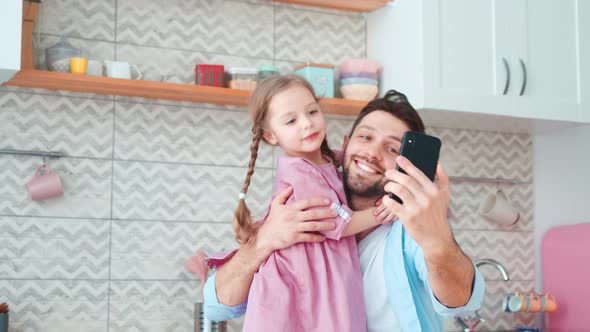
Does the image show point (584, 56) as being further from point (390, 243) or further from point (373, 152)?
point (390, 243)

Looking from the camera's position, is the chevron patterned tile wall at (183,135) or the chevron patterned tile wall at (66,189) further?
the chevron patterned tile wall at (183,135)

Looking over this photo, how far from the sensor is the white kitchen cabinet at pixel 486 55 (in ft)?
9.73

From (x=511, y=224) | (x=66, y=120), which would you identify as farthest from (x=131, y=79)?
(x=511, y=224)

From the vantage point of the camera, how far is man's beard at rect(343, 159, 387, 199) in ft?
6.29

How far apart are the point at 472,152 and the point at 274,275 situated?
1.97 metres

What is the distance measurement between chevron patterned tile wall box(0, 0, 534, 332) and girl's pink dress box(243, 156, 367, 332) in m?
1.18

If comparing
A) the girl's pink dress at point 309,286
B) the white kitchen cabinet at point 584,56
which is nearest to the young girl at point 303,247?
the girl's pink dress at point 309,286

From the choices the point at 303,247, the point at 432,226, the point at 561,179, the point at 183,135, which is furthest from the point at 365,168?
the point at 561,179

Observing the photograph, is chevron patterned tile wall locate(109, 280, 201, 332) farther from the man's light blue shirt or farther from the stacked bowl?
the man's light blue shirt

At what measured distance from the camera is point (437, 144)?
1.67 meters

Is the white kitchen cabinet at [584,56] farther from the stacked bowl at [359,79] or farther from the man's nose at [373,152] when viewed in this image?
the man's nose at [373,152]

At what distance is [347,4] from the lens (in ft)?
10.6

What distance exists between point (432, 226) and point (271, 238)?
0.42 metres

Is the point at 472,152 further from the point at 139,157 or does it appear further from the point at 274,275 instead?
the point at 274,275
